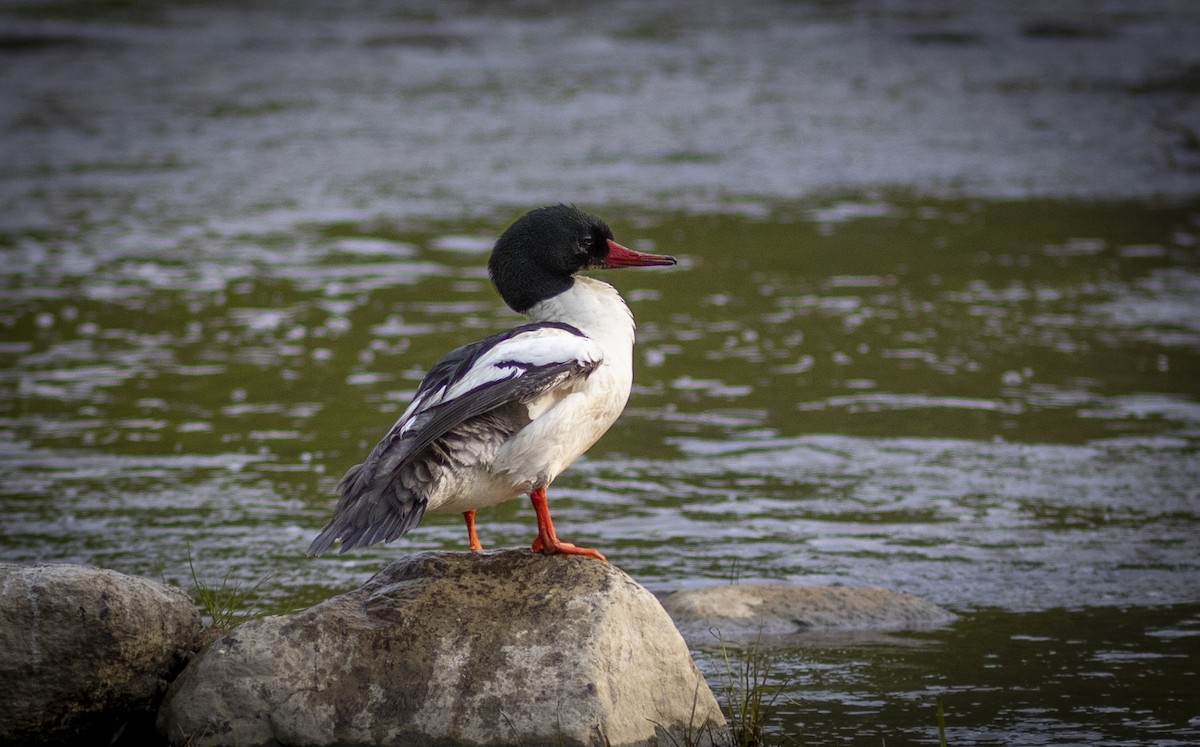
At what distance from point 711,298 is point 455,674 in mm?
8303

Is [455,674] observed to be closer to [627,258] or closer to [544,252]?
[544,252]

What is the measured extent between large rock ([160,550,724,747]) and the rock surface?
1352mm

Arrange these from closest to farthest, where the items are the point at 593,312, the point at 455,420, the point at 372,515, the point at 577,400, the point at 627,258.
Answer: the point at 372,515
the point at 455,420
the point at 577,400
the point at 593,312
the point at 627,258

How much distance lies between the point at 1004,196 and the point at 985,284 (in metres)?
3.48

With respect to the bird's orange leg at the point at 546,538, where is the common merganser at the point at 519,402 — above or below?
above

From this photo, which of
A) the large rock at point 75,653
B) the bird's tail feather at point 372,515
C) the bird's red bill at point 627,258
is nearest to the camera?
the bird's tail feather at point 372,515

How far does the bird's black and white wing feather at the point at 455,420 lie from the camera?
4887mm

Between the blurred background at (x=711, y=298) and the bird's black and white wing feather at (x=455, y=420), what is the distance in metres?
1.49

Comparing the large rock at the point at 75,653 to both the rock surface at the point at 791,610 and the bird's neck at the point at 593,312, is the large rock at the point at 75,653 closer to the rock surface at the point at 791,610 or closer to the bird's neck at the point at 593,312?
the bird's neck at the point at 593,312

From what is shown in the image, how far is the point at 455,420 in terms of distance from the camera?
499cm

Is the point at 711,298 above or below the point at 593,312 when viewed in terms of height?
below

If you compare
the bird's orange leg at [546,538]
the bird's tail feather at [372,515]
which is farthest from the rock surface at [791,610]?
the bird's tail feather at [372,515]

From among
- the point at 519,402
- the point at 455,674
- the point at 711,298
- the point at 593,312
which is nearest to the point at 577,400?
the point at 519,402

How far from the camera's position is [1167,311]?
1206 cm
